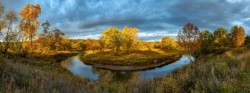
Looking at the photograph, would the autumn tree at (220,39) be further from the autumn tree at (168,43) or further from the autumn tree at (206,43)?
the autumn tree at (168,43)

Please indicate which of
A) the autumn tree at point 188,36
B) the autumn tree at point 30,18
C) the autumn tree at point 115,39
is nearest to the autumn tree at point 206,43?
the autumn tree at point 188,36

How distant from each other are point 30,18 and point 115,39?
24.8 m

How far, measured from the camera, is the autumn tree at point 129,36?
53000mm

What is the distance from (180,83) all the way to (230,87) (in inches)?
77.8

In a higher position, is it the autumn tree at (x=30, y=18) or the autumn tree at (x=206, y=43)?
the autumn tree at (x=30, y=18)

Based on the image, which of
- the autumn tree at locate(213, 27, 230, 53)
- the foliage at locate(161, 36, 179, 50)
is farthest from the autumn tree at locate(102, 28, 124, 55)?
the foliage at locate(161, 36, 179, 50)

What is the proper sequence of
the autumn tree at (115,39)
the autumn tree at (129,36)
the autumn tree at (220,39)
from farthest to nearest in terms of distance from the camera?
the autumn tree at (129,36)
the autumn tree at (220,39)
the autumn tree at (115,39)

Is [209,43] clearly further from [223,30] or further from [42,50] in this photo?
[42,50]

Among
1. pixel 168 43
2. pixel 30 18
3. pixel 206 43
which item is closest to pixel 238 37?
pixel 206 43

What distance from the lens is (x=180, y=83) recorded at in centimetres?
572

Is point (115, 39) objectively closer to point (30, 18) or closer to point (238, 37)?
point (30, 18)

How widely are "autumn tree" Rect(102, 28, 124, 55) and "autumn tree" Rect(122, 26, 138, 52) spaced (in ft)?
5.00

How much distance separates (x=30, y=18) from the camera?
108 ft

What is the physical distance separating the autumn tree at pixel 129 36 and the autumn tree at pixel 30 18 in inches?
1032
